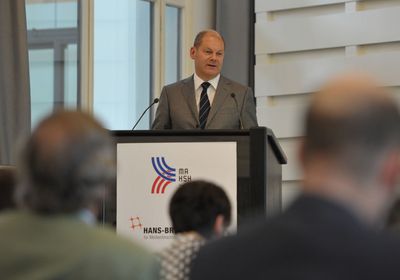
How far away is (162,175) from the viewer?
473 cm

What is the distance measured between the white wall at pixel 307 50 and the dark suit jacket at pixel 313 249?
694 centimetres

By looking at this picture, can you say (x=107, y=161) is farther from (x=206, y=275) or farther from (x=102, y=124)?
(x=206, y=275)

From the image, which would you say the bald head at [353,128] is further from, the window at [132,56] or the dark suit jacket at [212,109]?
the window at [132,56]

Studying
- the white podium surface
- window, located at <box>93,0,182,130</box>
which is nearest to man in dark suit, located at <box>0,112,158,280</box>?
the white podium surface

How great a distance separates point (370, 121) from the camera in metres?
1.61

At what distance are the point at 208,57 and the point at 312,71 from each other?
9.02 feet

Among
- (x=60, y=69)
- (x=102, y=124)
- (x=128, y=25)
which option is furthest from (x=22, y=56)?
(x=102, y=124)

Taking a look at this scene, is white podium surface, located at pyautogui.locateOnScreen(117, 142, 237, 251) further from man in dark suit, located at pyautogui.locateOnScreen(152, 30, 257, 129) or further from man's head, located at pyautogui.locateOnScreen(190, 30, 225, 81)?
man's head, located at pyautogui.locateOnScreen(190, 30, 225, 81)

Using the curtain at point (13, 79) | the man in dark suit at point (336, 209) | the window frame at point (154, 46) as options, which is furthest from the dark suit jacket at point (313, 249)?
the window frame at point (154, 46)

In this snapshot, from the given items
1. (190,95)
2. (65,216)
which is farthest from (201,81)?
(65,216)

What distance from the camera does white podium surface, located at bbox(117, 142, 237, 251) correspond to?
470 centimetres

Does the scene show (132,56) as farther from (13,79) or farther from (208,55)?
(208,55)

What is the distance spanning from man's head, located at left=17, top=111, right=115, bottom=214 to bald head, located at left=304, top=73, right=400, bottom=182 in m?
0.40

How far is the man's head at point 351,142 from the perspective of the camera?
1.61 meters
